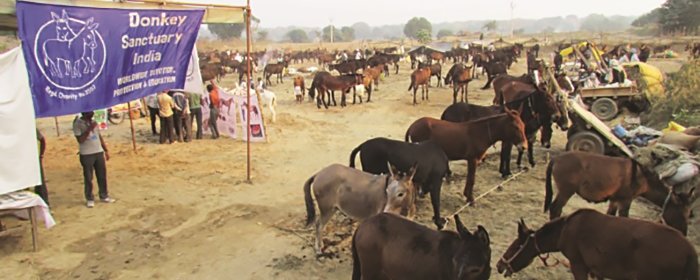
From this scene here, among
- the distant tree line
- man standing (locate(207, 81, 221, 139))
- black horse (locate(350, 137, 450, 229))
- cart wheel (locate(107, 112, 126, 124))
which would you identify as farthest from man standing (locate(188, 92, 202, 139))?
the distant tree line

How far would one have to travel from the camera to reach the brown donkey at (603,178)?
22.2ft

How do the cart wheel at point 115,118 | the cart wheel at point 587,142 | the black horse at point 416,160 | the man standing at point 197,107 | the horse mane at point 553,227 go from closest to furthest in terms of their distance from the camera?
the horse mane at point 553,227 → the black horse at point 416,160 → the cart wheel at point 587,142 → the man standing at point 197,107 → the cart wheel at point 115,118

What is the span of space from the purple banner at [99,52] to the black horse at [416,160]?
421cm

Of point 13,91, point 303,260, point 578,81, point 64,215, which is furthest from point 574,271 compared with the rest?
point 578,81

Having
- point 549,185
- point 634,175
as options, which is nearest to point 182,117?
point 549,185

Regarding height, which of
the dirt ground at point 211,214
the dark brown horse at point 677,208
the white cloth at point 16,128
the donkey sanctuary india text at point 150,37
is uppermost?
the donkey sanctuary india text at point 150,37

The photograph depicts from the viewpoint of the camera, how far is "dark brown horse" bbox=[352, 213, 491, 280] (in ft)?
13.3

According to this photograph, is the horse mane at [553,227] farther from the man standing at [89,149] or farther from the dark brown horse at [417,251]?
the man standing at [89,149]

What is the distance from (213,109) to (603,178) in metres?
10.9

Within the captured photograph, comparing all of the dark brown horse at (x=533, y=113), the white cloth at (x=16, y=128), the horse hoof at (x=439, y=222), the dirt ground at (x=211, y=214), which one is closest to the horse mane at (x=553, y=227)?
the dirt ground at (x=211, y=214)

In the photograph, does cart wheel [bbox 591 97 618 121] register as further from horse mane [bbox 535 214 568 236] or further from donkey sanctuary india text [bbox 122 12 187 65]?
donkey sanctuary india text [bbox 122 12 187 65]

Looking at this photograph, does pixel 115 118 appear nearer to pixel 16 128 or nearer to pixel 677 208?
pixel 16 128

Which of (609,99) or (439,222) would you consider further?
(609,99)

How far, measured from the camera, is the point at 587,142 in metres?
10.2
